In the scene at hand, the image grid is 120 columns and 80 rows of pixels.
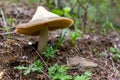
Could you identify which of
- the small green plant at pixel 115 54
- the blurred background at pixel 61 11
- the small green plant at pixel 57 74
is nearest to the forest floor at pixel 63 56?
the small green plant at pixel 115 54

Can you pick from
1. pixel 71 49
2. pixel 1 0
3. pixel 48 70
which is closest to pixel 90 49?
pixel 71 49

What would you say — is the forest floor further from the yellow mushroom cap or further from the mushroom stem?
the yellow mushroom cap

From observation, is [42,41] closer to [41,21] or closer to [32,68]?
[41,21]

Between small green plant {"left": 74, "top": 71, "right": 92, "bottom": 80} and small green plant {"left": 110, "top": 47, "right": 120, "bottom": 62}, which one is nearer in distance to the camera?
small green plant {"left": 74, "top": 71, "right": 92, "bottom": 80}

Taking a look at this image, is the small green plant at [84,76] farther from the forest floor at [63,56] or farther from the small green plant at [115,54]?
the small green plant at [115,54]

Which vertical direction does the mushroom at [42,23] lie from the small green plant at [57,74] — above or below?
above

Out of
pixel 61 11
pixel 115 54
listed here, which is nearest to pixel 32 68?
pixel 115 54

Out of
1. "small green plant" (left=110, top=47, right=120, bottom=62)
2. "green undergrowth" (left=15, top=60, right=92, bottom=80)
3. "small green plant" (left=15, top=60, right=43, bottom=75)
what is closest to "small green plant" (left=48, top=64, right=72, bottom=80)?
"green undergrowth" (left=15, top=60, right=92, bottom=80)

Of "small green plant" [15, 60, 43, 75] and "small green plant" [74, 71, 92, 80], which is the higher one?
"small green plant" [15, 60, 43, 75]

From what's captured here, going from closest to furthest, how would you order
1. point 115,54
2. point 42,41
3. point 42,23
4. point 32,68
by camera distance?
point 32,68 → point 42,23 → point 42,41 → point 115,54
